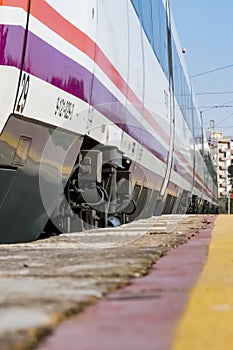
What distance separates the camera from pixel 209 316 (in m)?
1.84

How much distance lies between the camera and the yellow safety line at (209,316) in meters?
1.53

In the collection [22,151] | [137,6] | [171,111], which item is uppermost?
[137,6]

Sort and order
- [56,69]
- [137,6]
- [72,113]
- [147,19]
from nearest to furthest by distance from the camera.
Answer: [56,69] → [72,113] → [137,6] → [147,19]

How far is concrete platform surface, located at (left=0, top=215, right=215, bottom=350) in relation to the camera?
4.93 feet

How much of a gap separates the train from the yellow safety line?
6.21 ft

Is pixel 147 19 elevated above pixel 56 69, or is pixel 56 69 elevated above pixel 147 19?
pixel 147 19

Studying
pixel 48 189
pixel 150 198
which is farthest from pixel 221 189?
pixel 48 189

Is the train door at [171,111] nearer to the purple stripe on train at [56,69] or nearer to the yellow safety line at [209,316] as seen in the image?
the purple stripe on train at [56,69]

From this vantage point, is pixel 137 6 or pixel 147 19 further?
pixel 147 19

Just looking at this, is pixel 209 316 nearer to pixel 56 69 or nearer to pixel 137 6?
pixel 56 69

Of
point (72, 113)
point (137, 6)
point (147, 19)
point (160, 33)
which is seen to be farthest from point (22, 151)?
point (160, 33)

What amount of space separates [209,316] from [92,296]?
16.3 inches

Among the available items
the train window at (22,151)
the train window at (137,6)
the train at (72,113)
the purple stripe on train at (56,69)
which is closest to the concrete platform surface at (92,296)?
the train window at (22,151)

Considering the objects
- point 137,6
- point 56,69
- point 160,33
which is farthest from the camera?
point 160,33
